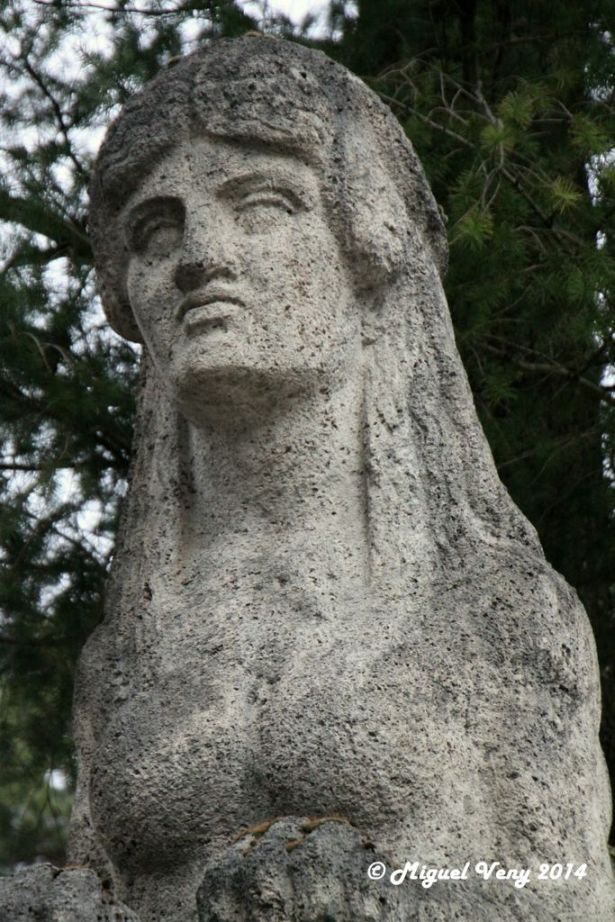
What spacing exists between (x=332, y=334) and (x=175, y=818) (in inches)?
51.2

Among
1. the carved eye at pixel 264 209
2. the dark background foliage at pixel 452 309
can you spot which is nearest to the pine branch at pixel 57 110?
the dark background foliage at pixel 452 309

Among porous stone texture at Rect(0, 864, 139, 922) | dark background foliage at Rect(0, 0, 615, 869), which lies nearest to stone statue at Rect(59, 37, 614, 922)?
porous stone texture at Rect(0, 864, 139, 922)

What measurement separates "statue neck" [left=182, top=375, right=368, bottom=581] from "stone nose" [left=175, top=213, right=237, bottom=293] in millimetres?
352

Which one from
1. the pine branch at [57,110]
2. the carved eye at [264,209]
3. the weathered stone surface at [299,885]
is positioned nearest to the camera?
the weathered stone surface at [299,885]

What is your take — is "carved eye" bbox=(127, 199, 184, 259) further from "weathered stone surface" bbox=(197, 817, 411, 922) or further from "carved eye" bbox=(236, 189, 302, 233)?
"weathered stone surface" bbox=(197, 817, 411, 922)

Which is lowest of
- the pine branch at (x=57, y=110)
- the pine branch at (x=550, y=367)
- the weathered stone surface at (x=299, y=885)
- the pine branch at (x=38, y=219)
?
the weathered stone surface at (x=299, y=885)

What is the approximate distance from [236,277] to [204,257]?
9 centimetres

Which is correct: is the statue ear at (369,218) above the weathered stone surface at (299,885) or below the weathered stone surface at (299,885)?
above

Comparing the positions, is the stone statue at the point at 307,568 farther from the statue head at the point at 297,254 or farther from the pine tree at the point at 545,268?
the pine tree at the point at 545,268

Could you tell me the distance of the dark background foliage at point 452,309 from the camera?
7555 mm

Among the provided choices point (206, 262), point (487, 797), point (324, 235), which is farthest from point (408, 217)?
point (487, 797)

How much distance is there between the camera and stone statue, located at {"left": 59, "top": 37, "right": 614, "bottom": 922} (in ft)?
15.1

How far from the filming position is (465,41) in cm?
866

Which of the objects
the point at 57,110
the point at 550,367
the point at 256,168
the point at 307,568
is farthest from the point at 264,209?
the point at 57,110
